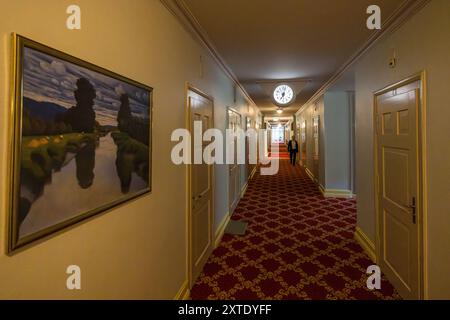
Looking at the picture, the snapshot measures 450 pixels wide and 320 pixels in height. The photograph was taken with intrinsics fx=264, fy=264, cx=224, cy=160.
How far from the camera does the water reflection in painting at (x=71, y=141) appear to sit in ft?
2.92

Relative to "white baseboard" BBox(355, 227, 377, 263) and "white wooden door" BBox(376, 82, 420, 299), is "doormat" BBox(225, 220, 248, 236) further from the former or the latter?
"white wooden door" BBox(376, 82, 420, 299)

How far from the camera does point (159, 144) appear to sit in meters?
1.97

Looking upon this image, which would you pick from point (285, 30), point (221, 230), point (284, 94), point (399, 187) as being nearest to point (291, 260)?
point (221, 230)

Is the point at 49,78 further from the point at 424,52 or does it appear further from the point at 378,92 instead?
the point at 378,92

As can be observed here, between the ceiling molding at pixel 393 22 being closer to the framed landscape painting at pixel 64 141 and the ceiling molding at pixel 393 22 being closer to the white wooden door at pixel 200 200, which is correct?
the white wooden door at pixel 200 200

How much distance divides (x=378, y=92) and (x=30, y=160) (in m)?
3.23

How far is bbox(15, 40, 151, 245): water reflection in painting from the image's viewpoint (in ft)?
2.92

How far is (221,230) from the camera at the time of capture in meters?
4.11

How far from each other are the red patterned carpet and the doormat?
0.36 ft

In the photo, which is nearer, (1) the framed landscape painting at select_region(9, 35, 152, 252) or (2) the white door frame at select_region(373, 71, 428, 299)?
(1) the framed landscape painting at select_region(9, 35, 152, 252)

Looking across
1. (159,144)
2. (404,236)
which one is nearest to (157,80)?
(159,144)

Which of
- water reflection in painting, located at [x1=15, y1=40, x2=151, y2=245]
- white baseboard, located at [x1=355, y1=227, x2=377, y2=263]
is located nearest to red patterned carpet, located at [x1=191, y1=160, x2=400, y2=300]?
white baseboard, located at [x1=355, y1=227, x2=377, y2=263]

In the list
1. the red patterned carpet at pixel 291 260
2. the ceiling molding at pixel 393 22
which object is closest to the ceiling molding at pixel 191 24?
the ceiling molding at pixel 393 22

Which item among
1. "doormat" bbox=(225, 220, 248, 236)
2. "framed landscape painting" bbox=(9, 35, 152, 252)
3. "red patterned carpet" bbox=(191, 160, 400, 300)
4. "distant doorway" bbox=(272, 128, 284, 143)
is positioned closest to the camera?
"framed landscape painting" bbox=(9, 35, 152, 252)
